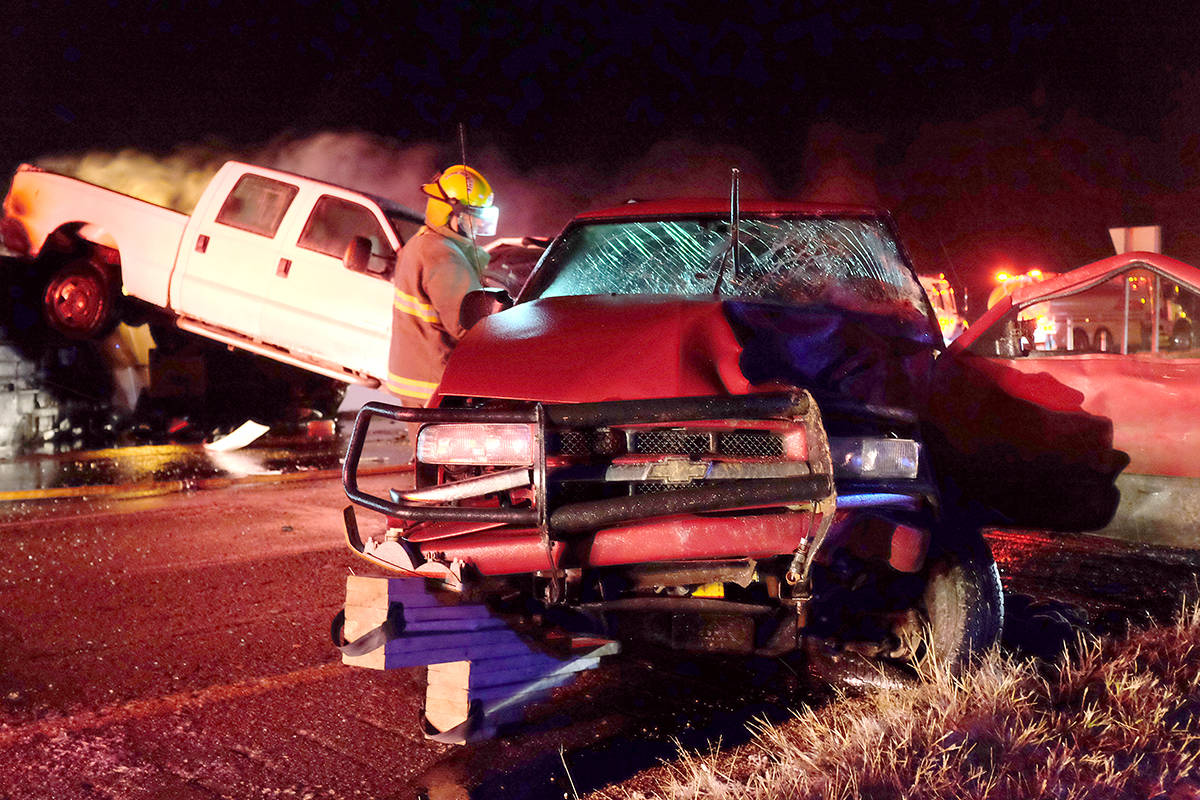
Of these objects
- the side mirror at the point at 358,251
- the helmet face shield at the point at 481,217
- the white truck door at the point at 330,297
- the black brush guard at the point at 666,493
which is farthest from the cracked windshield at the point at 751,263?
the white truck door at the point at 330,297

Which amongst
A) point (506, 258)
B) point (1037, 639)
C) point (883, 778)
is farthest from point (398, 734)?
point (506, 258)

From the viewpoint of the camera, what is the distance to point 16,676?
353cm

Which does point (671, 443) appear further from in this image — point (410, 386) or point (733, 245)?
point (410, 386)

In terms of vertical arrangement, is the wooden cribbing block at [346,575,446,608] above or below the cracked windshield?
below

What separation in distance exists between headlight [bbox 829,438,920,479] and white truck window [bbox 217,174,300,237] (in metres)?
6.32

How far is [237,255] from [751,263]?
5496mm

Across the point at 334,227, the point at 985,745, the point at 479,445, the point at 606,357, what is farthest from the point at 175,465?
the point at 985,745

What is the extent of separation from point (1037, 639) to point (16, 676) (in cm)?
399

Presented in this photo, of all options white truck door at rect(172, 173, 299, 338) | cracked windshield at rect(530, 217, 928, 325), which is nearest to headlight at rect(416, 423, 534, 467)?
cracked windshield at rect(530, 217, 928, 325)

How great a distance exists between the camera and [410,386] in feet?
19.0

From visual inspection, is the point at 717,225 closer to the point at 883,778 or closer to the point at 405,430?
the point at 883,778

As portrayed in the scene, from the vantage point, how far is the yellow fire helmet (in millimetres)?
6129

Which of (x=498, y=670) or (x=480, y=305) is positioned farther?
(x=480, y=305)

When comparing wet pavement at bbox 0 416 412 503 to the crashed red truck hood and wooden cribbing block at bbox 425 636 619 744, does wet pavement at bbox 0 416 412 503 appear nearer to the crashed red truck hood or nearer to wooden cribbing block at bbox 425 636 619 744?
wooden cribbing block at bbox 425 636 619 744
